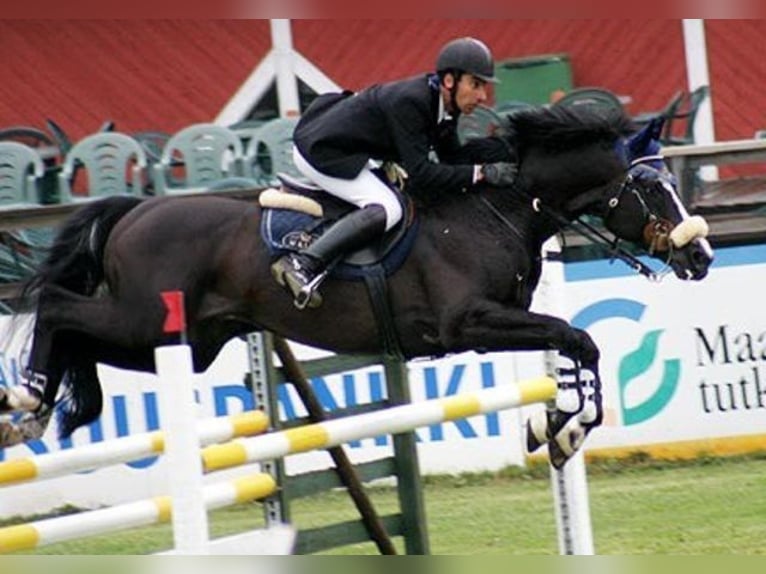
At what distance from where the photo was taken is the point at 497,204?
26.0ft

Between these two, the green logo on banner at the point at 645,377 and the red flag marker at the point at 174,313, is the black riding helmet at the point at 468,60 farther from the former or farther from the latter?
the green logo on banner at the point at 645,377

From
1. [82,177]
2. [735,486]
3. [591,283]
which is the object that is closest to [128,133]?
[82,177]

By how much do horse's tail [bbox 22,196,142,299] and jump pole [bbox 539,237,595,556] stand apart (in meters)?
1.78

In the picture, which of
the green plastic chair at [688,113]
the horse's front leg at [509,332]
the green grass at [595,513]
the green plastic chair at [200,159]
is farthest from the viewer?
the green plastic chair at [688,113]

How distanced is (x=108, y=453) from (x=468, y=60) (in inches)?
78.4

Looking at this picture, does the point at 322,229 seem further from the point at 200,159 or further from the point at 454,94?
the point at 200,159

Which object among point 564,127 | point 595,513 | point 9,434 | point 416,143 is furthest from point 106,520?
point 595,513

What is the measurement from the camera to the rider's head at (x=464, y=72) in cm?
759

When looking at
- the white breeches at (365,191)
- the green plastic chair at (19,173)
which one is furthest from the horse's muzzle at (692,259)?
the green plastic chair at (19,173)

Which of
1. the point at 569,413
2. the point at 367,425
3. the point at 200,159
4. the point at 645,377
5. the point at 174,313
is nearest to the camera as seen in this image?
the point at 174,313

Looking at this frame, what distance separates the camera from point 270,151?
1378cm

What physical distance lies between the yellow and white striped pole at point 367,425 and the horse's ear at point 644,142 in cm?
113

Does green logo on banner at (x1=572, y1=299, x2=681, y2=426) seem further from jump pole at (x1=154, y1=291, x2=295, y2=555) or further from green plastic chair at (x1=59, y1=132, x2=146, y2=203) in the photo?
jump pole at (x1=154, y1=291, x2=295, y2=555)

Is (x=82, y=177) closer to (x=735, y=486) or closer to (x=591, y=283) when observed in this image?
(x=591, y=283)
